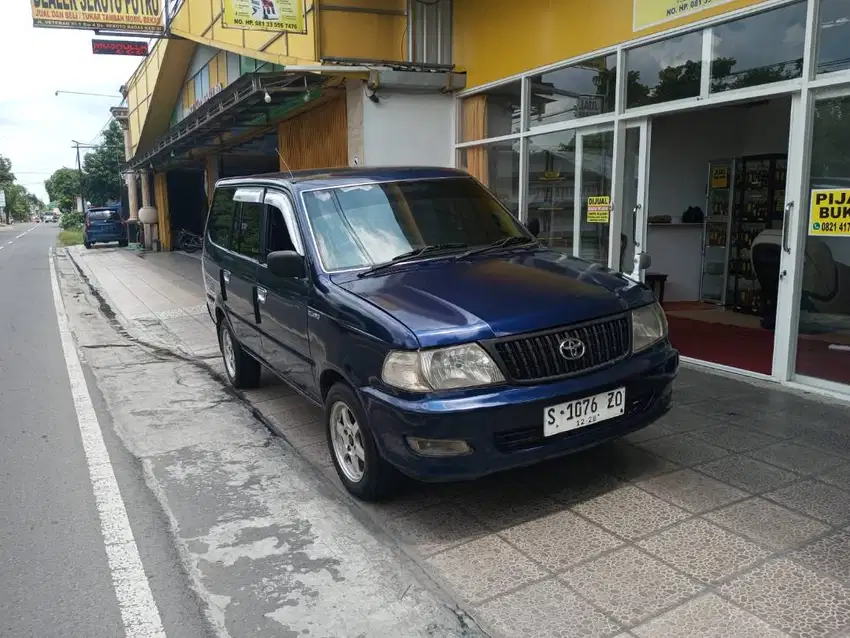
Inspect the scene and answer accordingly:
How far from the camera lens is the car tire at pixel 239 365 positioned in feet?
21.4

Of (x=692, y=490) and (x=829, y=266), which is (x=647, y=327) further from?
(x=829, y=266)

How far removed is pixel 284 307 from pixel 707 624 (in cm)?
322

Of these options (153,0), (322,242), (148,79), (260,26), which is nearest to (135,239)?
(148,79)

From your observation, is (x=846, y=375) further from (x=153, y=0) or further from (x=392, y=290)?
(x=153, y=0)

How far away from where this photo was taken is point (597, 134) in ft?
26.5

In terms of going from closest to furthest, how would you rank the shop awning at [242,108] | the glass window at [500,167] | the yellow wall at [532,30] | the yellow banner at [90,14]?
the yellow wall at [532,30] → the glass window at [500,167] → the shop awning at [242,108] → the yellow banner at [90,14]


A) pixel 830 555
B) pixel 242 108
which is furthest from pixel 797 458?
pixel 242 108

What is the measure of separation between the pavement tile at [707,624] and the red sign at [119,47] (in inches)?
801

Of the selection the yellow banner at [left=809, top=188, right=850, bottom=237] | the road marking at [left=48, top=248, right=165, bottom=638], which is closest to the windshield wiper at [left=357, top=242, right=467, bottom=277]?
the road marking at [left=48, top=248, right=165, bottom=638]

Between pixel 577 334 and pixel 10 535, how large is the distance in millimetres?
3289

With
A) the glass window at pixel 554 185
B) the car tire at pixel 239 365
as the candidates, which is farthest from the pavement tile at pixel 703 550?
the glass window at pixel 554 185

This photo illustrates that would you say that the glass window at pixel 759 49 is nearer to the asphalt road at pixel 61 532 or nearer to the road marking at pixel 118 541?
the asphalt road at pixel 61 532

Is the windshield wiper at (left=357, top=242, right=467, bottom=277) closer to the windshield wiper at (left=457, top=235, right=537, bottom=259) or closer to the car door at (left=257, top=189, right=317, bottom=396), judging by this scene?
the windshield wiper at (left=457, top=235, right=537, bottom=259)

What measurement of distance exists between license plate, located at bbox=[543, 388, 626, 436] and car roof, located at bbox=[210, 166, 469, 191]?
2230mm
